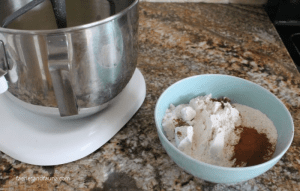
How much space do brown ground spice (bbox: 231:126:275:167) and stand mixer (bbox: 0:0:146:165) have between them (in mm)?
214

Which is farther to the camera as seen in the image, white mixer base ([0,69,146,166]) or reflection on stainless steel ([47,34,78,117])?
white mixer base ([0,69,146,166])

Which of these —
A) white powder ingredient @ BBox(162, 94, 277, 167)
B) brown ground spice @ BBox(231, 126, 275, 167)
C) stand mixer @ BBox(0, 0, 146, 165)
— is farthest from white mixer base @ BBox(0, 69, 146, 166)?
brown ground spice @ BBox(231, 126, 275, 167)

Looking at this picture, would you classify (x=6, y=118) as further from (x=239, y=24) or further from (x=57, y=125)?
(x=239, y=24)

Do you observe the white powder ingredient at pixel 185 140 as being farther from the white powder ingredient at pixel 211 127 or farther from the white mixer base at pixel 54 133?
the white mixer base at pixel 54 133

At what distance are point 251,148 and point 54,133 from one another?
337 millimetres

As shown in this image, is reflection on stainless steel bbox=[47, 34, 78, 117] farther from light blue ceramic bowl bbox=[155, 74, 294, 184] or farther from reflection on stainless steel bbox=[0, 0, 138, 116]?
light blue ceramic bowl bbox=[155, 74, 294, 184]

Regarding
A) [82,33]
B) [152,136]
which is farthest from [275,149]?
[82,33]

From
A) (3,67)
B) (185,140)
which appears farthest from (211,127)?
(3,67)

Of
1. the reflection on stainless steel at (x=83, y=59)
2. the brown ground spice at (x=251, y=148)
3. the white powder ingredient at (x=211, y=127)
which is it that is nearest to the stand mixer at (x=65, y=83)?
the reflection on stainless steel at (x=83, y=59)

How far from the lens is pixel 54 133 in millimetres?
507

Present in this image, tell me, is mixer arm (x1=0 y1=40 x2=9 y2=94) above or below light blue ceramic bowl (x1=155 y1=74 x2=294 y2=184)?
above

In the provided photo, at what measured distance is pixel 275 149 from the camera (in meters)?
0.48

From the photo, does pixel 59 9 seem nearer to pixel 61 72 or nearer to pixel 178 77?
pixel 61 72

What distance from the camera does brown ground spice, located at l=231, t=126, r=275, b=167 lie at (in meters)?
0.46
